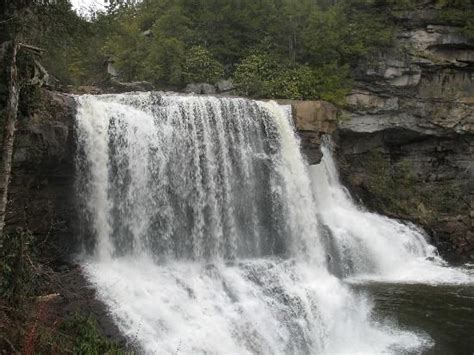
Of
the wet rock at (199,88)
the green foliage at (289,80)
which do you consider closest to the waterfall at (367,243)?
the green foliage at (289,80)

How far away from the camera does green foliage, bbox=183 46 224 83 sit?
75.4ft

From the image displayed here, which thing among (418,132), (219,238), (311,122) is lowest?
(219,238)

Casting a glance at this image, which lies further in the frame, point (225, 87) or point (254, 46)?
point (254, 46)

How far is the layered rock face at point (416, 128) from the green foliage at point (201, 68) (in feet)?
19.7

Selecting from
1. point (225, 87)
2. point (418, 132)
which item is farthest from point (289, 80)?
point (418, 132)

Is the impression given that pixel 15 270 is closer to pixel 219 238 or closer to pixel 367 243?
pixel 219 238

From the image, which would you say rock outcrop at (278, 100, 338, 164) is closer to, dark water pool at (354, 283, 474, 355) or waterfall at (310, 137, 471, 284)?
waterfall at (310, 137, 471, 284)

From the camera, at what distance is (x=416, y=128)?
859 inches

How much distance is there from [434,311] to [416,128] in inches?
413

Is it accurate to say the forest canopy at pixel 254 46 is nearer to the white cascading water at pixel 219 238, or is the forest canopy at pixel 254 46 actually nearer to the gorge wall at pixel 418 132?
the gorge wall at pixel 418 132

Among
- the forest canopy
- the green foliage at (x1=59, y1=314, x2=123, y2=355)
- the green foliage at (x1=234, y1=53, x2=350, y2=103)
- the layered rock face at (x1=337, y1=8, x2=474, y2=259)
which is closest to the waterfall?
the layered rock face at (x1=337, y1=8, x2=474, y2=259)

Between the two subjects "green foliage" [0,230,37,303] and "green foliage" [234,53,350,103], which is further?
"green foliage" [234,53,350,103]

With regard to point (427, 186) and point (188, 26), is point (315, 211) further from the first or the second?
point (188, 26)

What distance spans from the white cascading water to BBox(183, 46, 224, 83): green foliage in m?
6.37
